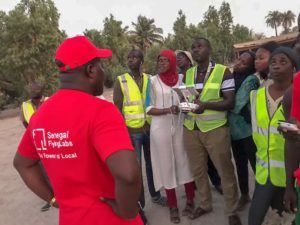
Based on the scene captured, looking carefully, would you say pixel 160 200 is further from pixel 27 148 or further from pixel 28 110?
pixel 27 148

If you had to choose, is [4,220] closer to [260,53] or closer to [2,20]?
[260,53]

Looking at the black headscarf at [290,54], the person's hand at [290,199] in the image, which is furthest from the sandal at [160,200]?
the black headscarf at [290,54]

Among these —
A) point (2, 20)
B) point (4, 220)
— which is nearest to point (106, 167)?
point (4, 220)

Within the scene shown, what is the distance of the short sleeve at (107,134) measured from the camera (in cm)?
147

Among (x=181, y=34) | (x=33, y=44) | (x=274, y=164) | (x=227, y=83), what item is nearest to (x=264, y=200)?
(x=274, y=164)

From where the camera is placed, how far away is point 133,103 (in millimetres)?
4293

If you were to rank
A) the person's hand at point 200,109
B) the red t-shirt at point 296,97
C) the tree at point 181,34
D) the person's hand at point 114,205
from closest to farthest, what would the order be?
1. the person's hand at point 114,205
2. the red t-shirt at point 296,97
3. the person's hand at point 200,109
4. the tree at point 181,34

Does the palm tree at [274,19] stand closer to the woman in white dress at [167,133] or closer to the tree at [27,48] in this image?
the tree at [27,48]

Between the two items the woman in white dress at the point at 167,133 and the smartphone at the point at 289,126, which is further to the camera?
the woman in white dress at the point at 167,133

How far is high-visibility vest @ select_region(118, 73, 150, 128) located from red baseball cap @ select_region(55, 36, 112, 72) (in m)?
2.58

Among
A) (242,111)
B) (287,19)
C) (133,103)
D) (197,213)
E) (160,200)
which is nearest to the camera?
(242,111)

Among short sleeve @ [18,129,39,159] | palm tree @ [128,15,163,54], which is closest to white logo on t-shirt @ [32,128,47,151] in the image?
short sleeve @ [18,129,39,159]

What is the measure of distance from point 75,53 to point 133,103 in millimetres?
2665

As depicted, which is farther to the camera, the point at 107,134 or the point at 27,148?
the point at 27,148
